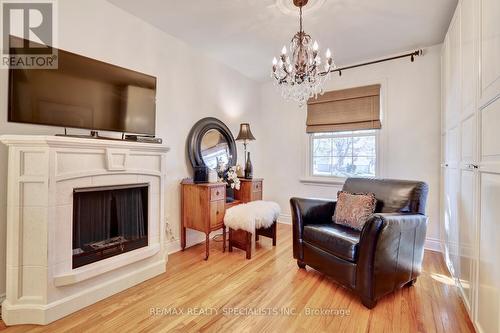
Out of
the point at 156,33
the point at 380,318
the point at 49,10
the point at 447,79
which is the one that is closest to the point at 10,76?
the point at 49,10

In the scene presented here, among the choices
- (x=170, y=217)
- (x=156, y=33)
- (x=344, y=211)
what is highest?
(x=156, y=33)

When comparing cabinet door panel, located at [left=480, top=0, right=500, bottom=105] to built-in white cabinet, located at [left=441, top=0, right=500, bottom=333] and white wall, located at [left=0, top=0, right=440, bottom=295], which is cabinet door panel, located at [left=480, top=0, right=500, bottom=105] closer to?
built-in white cabinet, located at [left=441, top=0, right=500, bottom=333]

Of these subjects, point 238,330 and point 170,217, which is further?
point 170,217

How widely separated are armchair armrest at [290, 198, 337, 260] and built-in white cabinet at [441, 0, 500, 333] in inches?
42.7

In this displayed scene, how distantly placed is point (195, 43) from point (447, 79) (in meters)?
2.86

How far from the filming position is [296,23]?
8.14ft

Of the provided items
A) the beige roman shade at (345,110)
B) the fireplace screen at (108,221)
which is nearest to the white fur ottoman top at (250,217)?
the fireplace screen at (108,221)

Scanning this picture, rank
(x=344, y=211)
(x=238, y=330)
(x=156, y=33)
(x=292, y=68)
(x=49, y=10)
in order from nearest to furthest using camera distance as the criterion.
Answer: (x=238, y=330) < (x=49, y=10) < (x=292, y=68) < (x=344, y=211) < (x=156, y=33)

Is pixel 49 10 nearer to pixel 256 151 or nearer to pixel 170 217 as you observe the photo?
pixel 170 217

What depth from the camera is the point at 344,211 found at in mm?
2307

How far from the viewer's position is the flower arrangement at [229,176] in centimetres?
322

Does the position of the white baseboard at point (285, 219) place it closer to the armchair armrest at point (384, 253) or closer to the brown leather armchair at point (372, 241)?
the brown leather armchair at point (372, 241)

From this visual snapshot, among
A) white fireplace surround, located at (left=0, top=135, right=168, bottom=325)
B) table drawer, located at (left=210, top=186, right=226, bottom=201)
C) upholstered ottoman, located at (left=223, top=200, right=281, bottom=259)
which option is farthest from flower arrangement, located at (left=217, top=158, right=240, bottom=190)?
white fireplace surround, located at (left=0, top=135, right=168, bottom=325)

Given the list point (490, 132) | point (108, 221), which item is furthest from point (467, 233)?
point (108, 221)
